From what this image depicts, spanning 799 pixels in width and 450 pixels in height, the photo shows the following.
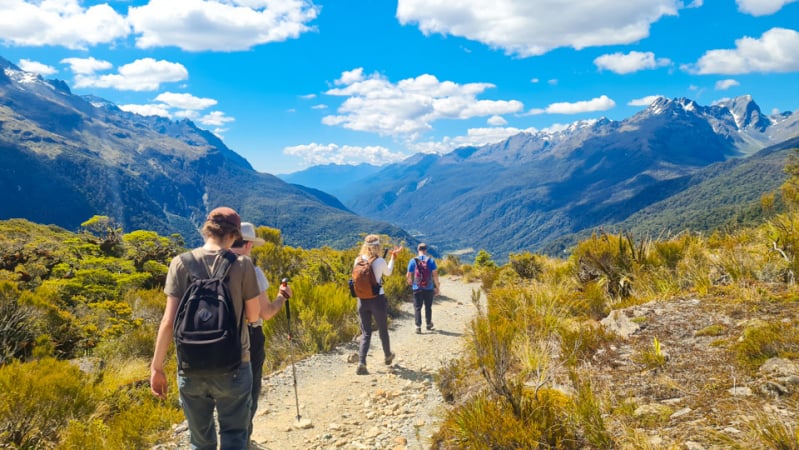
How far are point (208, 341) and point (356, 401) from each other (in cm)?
322

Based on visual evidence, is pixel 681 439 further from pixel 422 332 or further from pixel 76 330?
pixel 76 330

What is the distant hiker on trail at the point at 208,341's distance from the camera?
2570 millimetres

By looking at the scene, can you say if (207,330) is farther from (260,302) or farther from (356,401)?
(356,401)

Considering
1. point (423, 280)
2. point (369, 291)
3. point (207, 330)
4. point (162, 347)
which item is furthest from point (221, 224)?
point (423, 280)

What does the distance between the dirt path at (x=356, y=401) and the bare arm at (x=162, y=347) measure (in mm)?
1756

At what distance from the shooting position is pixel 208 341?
8.29ft

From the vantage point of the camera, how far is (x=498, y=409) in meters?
3.23

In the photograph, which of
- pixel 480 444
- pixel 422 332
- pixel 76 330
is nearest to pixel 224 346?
pixel 480 444

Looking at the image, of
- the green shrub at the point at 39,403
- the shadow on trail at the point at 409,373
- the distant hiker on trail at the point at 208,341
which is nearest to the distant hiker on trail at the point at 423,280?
the shadow on trail at the point at 409,373

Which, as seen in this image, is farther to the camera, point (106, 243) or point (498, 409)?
point (106, 243)

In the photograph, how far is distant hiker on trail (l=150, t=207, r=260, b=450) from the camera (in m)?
2.57

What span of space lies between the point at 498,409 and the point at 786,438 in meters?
1.70

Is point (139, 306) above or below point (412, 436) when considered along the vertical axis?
above

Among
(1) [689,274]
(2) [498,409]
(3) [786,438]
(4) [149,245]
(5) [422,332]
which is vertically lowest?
(5) [422,332]
